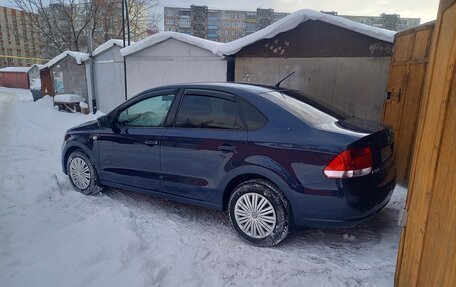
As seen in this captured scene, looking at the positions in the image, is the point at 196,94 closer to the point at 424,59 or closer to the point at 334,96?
the point at 424,59

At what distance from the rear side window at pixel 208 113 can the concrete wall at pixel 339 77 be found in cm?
371

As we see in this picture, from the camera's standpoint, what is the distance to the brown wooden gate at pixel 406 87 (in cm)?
430

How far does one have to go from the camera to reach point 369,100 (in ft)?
19.6

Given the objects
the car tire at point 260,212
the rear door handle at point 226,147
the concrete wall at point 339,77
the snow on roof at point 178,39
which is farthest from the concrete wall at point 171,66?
the car tire at point 260,212

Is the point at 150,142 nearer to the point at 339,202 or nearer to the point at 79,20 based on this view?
the point at 339,202

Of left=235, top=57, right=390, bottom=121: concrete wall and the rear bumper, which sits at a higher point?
left=235, top=57, right=390, bottom=121: concrete wall

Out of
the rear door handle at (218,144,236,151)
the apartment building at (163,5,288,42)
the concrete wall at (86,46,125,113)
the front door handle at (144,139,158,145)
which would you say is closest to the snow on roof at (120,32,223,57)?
the concrete wall at (86,46,125,113)

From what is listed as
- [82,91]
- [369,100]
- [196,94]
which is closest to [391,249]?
[196,94]

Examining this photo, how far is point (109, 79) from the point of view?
487 inches

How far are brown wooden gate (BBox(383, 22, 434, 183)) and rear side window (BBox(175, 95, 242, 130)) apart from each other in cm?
288

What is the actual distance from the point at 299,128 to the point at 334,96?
3.88 meters

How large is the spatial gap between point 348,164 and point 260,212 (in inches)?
37.4

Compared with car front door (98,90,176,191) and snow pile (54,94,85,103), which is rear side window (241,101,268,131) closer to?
car front door (98,90,176,191)

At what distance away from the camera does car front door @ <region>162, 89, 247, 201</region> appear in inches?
123
